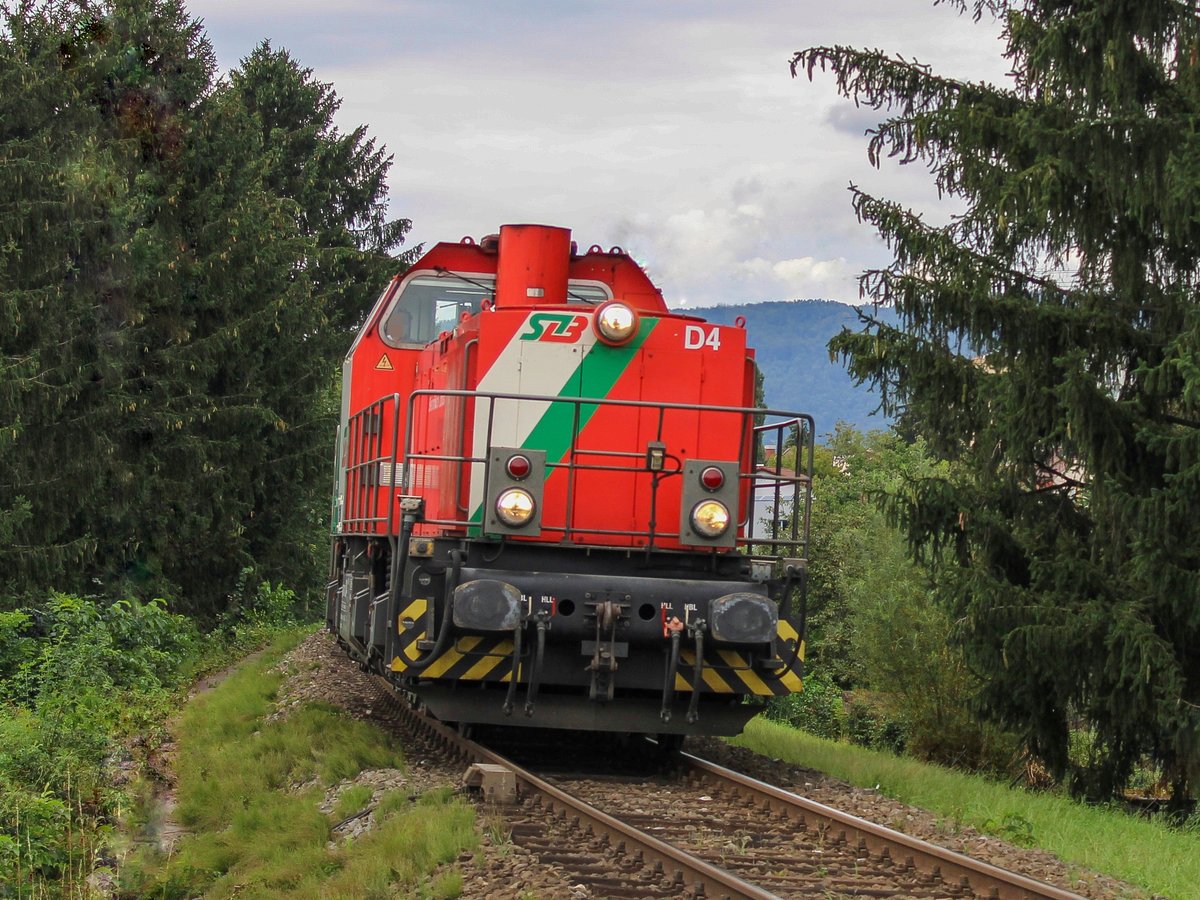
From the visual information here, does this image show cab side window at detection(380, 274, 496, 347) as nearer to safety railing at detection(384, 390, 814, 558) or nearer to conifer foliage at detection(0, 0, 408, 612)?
safety railing at detection(384, 390, 814, 558)

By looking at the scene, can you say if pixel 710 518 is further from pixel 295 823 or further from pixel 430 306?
pixel 430 306

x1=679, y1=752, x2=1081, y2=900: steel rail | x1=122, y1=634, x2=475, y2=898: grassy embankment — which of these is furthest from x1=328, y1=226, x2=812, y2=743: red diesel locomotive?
x1=679, y1=752, x2=1081, y2=900: steel rail

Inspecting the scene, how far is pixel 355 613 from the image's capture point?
10.6 metres

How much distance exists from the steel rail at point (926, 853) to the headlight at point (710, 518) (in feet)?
5.12

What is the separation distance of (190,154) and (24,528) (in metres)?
9.16

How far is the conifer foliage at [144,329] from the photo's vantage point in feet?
60.5

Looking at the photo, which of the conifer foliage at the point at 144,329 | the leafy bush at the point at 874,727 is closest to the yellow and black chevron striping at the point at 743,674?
the leafy bush at the point at 874,727

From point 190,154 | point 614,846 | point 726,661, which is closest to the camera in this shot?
point 614,846

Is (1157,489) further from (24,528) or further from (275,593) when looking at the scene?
(275,593)

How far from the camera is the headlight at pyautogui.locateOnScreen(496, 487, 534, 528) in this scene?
844 cm

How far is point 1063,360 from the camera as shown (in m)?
10.8

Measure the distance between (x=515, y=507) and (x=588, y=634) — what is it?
0.91 metres

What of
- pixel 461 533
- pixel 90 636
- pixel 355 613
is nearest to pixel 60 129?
pixel 90 636

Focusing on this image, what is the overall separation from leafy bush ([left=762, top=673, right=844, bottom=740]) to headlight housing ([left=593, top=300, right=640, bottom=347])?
15.1m
